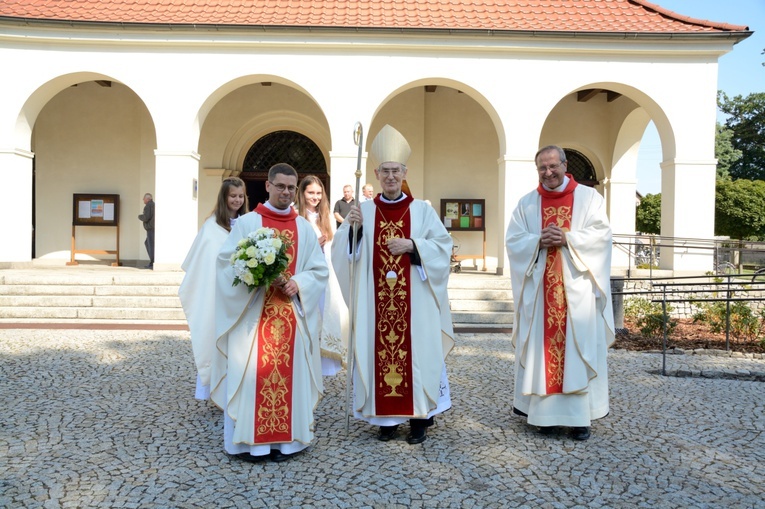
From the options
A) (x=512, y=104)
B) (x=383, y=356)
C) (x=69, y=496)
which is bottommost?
(x=69, y=496)

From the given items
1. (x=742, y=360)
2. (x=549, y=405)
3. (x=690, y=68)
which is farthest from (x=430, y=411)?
(x=690, y=68)

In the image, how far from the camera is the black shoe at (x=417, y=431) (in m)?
4.15

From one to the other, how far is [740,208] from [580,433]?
82.5ft

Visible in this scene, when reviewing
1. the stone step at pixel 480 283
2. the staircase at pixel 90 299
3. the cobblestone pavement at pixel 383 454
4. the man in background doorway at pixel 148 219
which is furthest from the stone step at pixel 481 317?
the man in background doorway at pixel 148 219

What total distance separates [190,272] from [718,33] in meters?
11.5

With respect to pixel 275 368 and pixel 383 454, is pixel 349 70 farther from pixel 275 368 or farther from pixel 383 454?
pixel 383 454

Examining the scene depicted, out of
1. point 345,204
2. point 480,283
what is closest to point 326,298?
point 345,204

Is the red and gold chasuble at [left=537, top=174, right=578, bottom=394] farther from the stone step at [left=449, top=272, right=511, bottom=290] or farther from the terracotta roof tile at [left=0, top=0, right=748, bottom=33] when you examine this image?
the terracotta roof tile at [left=0, top=0, right=748, bottom=33]

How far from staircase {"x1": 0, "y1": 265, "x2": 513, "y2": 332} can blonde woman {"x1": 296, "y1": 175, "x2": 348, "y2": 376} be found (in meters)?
3.50

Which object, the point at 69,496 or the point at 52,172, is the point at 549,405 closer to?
the point at 69,496

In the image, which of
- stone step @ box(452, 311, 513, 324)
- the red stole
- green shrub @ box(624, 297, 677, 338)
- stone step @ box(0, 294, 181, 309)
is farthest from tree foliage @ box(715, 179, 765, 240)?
the red stole

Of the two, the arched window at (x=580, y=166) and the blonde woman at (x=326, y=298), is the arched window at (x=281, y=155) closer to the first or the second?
the arched window at (x=580, y=166)

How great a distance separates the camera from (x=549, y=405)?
14.1 feet

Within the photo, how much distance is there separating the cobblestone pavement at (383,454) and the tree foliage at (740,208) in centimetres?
2255
